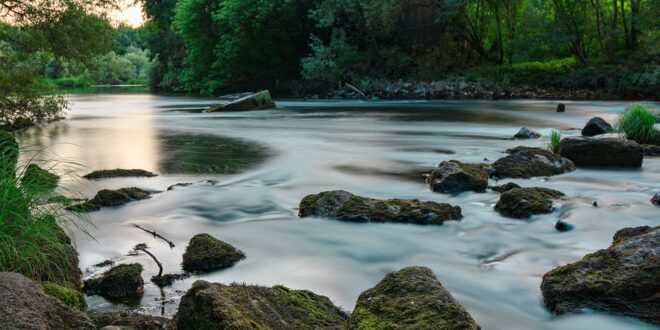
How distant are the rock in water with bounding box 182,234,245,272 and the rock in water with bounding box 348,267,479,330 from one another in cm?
225

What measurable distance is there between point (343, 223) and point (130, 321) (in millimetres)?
4148

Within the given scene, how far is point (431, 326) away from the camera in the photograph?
3594 millimetres

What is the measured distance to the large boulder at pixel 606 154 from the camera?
1155 centimetres

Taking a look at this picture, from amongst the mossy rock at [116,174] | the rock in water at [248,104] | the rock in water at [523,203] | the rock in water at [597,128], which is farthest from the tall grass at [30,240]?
the rock in water at [248,104]

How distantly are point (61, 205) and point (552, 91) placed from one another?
34.6 meters

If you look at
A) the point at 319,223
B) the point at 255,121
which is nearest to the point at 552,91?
the point at 255,121

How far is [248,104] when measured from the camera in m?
31.9

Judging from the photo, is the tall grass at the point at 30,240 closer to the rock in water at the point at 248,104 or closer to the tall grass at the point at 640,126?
the tall grass at the point at 640,126

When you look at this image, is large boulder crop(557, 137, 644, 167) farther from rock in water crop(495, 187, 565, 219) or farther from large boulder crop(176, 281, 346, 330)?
large boulder crop(176, 281, 346, 330)

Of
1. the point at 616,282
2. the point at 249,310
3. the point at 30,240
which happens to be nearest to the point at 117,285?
the point at 30,240

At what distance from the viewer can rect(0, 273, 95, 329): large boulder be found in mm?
3031

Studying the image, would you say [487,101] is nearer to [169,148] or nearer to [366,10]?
[366,10]

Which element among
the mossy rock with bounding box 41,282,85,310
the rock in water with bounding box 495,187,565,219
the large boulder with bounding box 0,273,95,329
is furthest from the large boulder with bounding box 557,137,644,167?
the large boulder with bounding box 0,273,95,329

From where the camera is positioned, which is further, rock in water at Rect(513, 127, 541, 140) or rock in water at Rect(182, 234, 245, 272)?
rock in water at Rect(513, 127, 541, 140)
